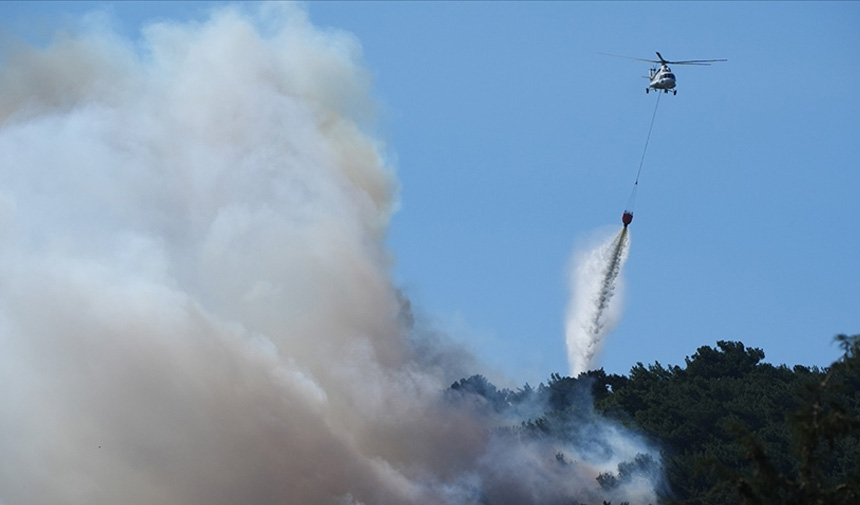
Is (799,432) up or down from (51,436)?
down

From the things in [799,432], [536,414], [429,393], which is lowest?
[799,432]

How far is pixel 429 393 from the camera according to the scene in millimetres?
96312

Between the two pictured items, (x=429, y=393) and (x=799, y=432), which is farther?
(x=429, y=393)

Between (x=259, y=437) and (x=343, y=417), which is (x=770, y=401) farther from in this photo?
(x=259, y=437)

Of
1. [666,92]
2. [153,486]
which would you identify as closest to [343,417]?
[153,486]

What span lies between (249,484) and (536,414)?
3161 centimetres

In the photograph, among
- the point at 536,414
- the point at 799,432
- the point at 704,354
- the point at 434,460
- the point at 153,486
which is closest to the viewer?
the point at 799,432

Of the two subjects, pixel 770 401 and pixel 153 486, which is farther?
pixel 770 401

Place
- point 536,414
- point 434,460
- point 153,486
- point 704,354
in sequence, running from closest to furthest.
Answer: point 153,486 → point 434,460 → point 536,414 → point 704,354

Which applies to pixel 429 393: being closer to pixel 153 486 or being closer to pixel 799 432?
pixel 153 486

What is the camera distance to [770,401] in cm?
11125

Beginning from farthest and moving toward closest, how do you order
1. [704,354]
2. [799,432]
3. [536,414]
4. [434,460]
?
[704,354], [536,414], [434,460], [799,432]

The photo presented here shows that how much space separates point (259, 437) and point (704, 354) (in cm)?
5012

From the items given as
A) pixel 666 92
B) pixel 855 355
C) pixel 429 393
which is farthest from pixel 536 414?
pixel 855 355
